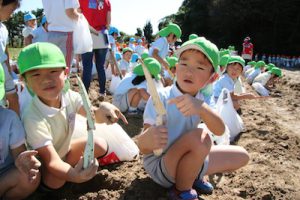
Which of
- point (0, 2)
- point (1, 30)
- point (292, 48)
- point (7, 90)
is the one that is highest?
point (0, 2)

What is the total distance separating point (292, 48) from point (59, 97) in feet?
88.8

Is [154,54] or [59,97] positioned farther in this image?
[154,54]

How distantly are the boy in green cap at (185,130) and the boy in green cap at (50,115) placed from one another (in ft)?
1.02

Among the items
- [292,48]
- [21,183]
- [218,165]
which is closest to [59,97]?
[21,183]

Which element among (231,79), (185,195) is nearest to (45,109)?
(185,195)

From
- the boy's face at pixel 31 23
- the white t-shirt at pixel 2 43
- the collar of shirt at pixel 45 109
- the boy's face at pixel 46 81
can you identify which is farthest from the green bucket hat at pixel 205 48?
the boy's face at pixel 31 23

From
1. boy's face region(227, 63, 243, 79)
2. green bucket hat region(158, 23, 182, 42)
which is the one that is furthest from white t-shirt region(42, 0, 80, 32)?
green bucket hat region(158, 23, 182, 42)

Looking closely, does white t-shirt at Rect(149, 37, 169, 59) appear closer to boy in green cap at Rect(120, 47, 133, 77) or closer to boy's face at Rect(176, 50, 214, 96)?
boy in green cap at Rect(120, 47, 133, 77)

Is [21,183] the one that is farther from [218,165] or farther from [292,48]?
[292,48]

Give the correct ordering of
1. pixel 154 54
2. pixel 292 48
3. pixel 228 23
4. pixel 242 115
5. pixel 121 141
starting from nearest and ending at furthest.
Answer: pixel 121 141 → pixel 242 115 → pixel 154 54 → pixel 292 48 → pixel 228 23

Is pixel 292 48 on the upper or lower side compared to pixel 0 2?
lower

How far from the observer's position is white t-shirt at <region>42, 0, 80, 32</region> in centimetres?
329

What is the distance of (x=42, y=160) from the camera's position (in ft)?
6.19

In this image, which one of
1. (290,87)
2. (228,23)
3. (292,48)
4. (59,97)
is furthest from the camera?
(228,23)
